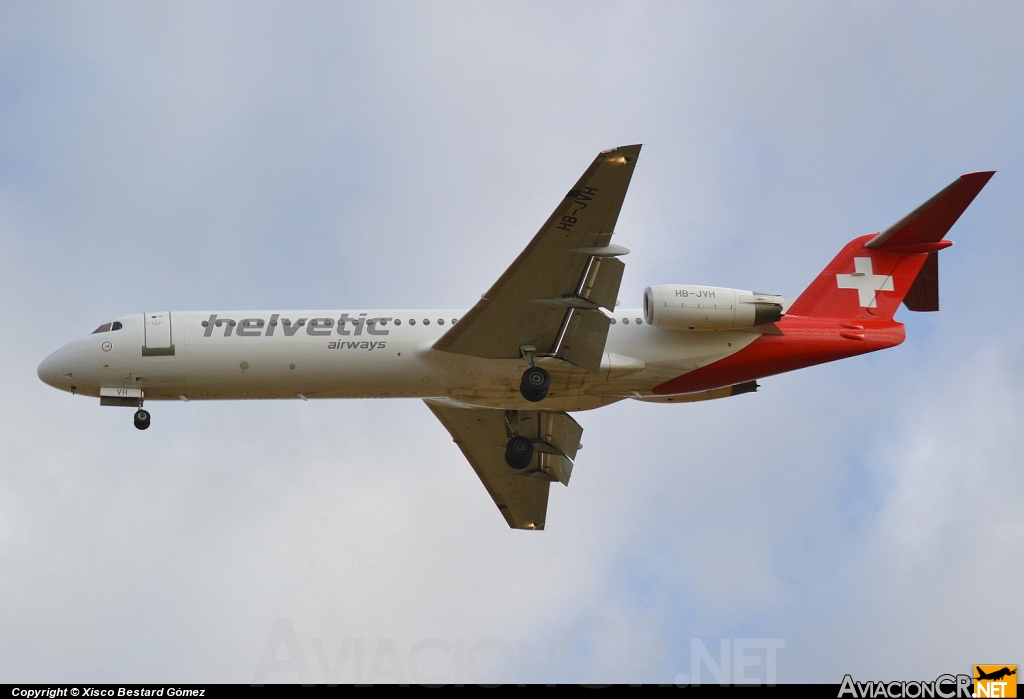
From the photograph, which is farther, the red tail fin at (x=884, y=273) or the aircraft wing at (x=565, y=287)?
the red tail fin at (x=884, y=273)

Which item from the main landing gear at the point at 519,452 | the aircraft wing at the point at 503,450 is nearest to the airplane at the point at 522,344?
the main landing gear at the point at 519,452

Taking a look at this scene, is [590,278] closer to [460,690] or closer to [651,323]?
[651,323]

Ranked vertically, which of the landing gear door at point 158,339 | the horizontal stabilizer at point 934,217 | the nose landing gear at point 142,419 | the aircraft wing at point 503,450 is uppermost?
the horizontal stabilizer at point 934,217

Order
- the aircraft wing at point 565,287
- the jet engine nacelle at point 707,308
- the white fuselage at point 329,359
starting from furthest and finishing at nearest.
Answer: the white fuselage at point 329,359 → the jet engine nacelle at point 707,308 → the aircraft wing at point 565,287

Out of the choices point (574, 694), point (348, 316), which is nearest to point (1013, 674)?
point (574, 694)

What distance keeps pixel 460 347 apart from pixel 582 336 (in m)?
2.86

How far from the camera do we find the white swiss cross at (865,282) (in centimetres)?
3400

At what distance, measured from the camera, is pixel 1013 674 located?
2552cm

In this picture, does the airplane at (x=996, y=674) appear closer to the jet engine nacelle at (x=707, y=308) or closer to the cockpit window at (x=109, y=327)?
the jet engine nacelle at (x=707, y=308)

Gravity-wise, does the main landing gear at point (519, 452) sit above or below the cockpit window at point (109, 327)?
below

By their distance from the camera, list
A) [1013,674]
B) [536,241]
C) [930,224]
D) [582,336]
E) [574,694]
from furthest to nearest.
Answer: [930,224], [582,336], [536,241], [1013,674], [574,694]

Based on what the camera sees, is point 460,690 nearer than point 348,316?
Yes

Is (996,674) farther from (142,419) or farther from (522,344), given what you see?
(142,419)

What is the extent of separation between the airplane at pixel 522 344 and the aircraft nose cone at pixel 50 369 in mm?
34
